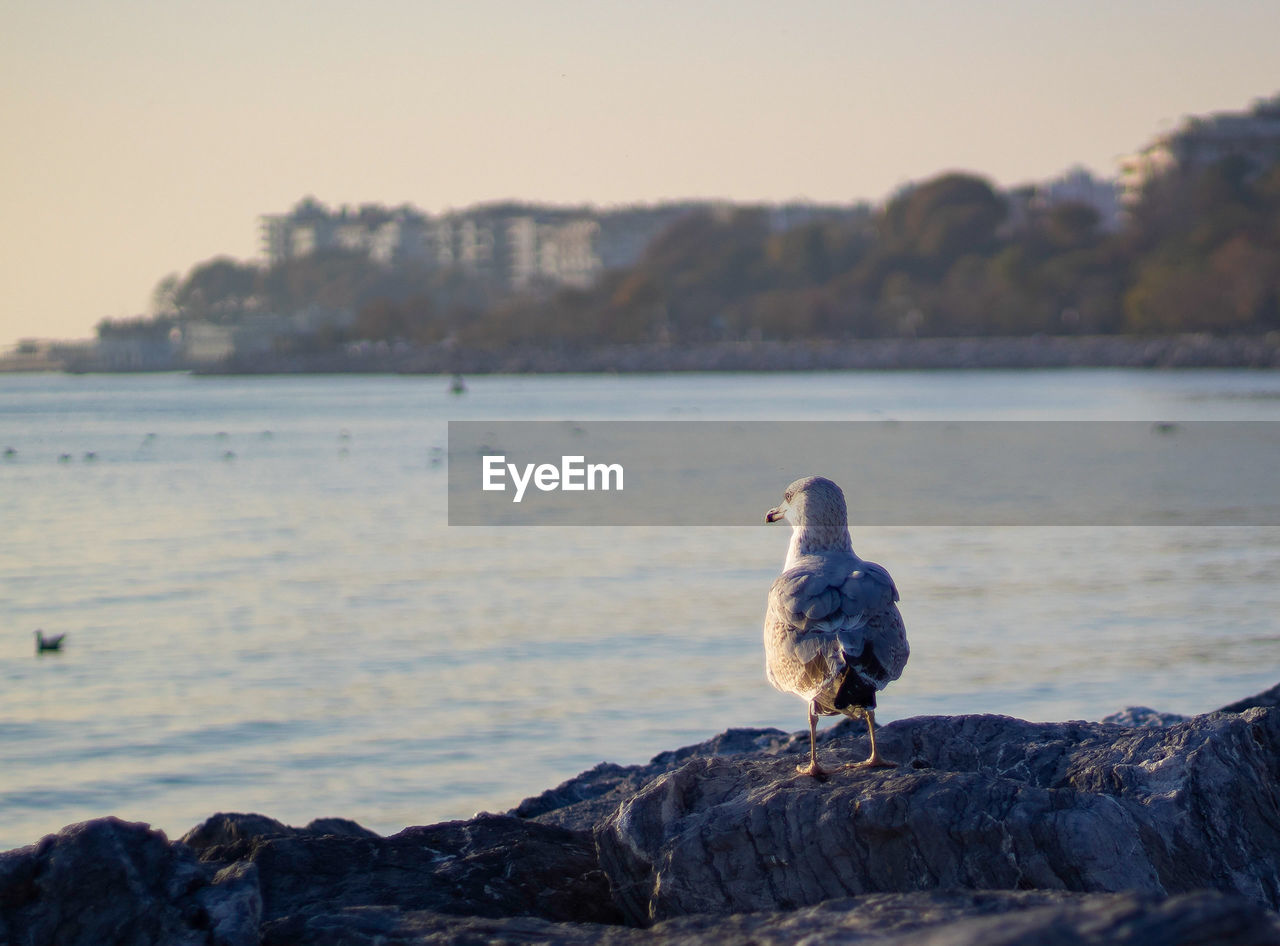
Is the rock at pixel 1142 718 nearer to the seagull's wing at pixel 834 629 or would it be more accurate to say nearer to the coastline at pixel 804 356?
the seagull's wing at pixel 834 629

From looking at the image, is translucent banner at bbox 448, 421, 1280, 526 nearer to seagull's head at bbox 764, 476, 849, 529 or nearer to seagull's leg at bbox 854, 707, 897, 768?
seagull's head at bbox 764, 476, 849, 529

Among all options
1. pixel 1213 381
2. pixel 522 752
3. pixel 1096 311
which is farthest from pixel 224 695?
pixel 1096 311

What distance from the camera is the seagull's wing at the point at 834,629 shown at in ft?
14.3

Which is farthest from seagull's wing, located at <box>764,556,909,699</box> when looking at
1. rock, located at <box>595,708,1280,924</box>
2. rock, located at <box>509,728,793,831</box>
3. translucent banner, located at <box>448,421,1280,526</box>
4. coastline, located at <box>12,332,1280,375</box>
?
coastline, located at <box>12,332,1280,375</box>

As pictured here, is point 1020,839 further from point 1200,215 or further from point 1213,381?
point 1200,215

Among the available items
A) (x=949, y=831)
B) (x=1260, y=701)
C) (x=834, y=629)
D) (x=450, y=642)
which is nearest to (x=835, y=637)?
(x=834, y=629)

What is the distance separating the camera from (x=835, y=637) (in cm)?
438

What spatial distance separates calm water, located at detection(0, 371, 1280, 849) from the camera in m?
8.84

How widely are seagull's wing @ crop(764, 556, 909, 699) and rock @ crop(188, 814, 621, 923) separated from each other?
80 cm

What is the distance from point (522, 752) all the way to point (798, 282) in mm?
125569

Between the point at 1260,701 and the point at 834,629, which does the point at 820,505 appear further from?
the point at 1260,701

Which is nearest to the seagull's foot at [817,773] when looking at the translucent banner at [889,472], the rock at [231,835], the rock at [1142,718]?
the rock at [231,835]

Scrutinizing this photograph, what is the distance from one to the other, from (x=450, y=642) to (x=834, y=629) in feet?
27.9

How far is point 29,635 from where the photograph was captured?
13352 millimetres
